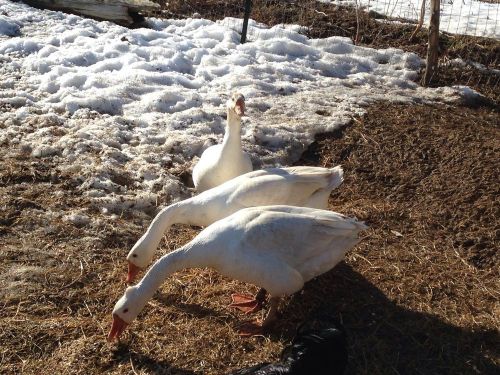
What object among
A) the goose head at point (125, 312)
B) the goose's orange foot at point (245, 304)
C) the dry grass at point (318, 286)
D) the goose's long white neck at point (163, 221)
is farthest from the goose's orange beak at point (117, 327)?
the goose's orange foot at point (245, 304)

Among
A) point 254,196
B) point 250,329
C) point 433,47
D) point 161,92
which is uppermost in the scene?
point 433,47

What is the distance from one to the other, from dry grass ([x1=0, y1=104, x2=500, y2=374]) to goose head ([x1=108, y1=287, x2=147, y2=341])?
13 cm

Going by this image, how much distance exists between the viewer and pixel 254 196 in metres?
4.36

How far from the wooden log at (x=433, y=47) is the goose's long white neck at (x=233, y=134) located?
3674mm

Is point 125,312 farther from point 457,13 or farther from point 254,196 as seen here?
point 457,13

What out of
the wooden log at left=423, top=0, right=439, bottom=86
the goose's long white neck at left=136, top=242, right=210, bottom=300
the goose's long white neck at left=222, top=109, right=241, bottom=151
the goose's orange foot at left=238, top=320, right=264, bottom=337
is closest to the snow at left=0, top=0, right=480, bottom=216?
the wooden log at left=423, top=0, right=439, bottom=86

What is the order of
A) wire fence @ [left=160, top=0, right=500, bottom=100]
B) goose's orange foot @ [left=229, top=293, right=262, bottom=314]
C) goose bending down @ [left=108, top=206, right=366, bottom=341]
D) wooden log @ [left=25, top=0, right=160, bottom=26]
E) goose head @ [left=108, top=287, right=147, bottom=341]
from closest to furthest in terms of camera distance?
goose head @ [left=108, top=287, right=147, bottom=341], goose bending down @ [left=108, top=206, right=366, bottom=341], goose's orange foot @ [left=229, top=293, right=262, bottom=314], wire fence @ [left=160, top=0, right=500, bottom=100], wooden log @ [left=25, top=0, right=160, bottom=26]

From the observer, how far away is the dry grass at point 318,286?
3633 millimetres

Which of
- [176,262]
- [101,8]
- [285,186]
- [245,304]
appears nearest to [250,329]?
[245,304]

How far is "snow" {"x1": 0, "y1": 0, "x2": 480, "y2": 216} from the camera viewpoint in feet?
18.3

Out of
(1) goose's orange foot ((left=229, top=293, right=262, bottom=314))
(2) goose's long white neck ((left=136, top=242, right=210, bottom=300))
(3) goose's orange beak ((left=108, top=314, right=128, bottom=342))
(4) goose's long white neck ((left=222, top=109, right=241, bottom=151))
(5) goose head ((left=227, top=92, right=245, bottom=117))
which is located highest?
(5) goose head ((left=227, top=92, right=245, bottom=117))

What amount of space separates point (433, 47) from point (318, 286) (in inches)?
181

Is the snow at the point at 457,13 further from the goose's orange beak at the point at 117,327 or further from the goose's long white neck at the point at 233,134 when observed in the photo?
the goose's orange beak at the point at 117,327

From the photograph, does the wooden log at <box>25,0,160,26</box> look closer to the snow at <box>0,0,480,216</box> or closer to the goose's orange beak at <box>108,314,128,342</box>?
the snow at <box>0,0,480,216</box>
